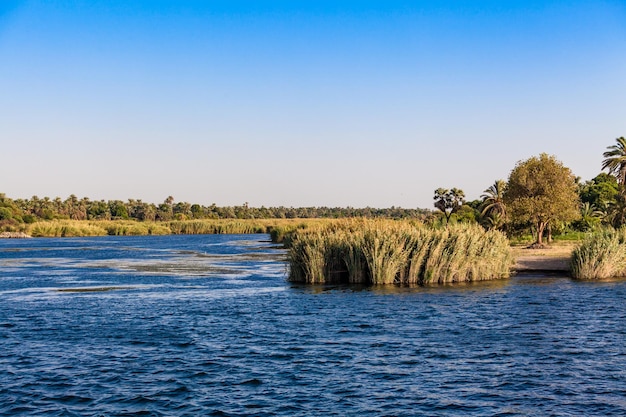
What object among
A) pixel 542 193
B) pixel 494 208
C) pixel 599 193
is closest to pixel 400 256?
pixel 542 193

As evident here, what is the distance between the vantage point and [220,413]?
518 inches

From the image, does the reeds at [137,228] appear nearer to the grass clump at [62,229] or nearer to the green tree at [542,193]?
the grass clump at [62,229]

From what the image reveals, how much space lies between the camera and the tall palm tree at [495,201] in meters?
64.8

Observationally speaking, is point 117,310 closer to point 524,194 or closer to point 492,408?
point 492,408

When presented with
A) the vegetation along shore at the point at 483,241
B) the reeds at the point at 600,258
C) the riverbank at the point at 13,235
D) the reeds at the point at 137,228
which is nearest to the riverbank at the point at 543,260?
the vegetation along shore at the point at 483,241

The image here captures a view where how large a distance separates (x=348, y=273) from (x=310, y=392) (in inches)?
792

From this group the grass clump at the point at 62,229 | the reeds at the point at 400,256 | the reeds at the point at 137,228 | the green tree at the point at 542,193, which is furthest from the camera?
the reeds at the point at 137,228

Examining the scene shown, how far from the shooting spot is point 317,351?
59.9 ft

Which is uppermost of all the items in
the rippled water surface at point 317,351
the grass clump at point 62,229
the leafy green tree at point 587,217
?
the leafy green tree at point 587,217

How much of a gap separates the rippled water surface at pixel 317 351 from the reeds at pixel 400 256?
7.07ft

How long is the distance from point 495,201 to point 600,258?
104 ft

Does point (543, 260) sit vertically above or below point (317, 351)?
above

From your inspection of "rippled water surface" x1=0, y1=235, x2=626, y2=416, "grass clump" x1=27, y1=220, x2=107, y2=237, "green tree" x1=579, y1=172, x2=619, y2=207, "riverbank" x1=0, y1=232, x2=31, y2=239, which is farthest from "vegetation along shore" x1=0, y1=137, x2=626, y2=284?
"riverbank" x1=0, y1=232, x2=31, y2=239

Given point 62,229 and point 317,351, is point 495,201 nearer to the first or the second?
point 317,351
